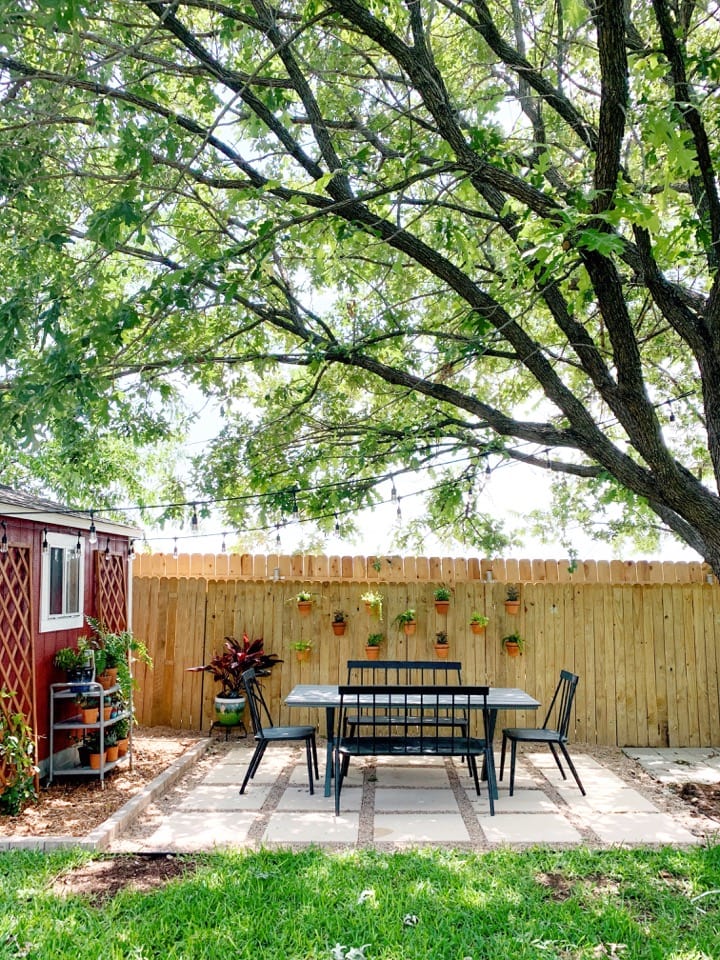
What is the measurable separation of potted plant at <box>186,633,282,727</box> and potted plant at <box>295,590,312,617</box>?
0.51 meters

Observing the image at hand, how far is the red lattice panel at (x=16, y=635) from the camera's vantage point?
5259 millimetres

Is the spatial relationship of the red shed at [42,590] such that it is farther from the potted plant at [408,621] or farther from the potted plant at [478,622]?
the potted plant at [478,622]

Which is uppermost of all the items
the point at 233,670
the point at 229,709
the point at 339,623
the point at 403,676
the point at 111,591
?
the point at 111,591

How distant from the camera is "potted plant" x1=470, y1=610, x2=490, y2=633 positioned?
748cm

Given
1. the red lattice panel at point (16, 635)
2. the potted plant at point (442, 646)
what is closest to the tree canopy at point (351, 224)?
the red lattice panel at point (16, 635)

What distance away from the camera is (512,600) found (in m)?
7.56

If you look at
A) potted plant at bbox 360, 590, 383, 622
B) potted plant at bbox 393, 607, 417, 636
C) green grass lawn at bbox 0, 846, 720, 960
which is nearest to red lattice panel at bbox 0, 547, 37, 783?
green grass lawn at bbox 0, 846, 720, 960

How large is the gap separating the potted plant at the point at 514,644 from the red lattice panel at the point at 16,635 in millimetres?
4308

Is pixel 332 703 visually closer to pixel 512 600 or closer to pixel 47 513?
pixel 47 513

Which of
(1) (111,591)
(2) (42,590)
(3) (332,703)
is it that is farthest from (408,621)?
(2) (42,590)

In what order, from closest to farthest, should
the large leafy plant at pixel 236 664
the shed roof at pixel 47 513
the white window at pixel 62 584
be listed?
the shed roof at pixel 47 513 → the white window at pixel 62 584 → the large leafy plant at pixel 236 664

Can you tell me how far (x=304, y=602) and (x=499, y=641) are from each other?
78.1 inches

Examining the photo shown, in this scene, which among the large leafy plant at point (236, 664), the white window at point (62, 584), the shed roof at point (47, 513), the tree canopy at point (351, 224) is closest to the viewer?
the tree canopy at point (351, 224)

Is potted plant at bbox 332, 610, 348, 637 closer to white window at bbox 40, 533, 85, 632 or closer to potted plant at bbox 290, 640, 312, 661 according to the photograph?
potted plant at bbox 290, 640, 312, 661
